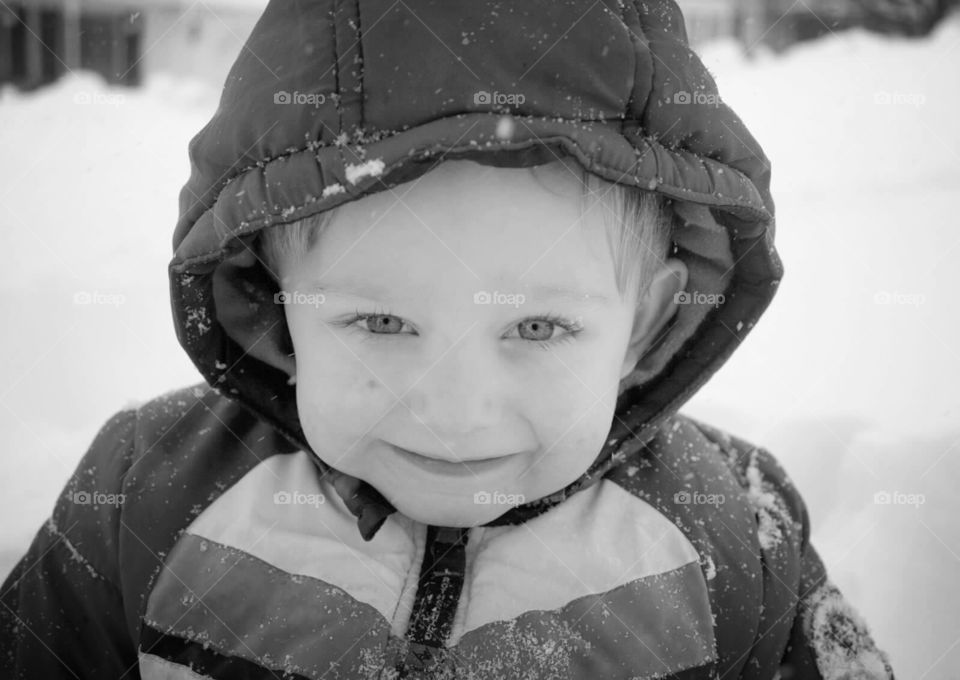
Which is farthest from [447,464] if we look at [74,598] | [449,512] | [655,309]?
[74,598]

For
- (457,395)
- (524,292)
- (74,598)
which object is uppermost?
(524,292)

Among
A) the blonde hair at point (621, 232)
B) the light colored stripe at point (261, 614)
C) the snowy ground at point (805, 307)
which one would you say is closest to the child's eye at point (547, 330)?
the blonde hair at point (621, 232)

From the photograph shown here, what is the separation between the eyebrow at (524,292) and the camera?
1079 mm

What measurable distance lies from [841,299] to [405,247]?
1978mm

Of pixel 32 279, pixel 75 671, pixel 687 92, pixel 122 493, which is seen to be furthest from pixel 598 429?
pixel 32 279

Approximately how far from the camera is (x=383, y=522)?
→ 1337mm

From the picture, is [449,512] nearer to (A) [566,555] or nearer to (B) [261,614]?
(A) [566,555]

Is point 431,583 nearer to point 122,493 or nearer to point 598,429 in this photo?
point 598,429

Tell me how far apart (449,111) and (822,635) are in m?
1.09

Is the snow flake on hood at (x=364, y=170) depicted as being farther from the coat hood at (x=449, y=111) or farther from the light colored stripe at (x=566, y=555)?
the light colored stripe at (x=566, y=555)

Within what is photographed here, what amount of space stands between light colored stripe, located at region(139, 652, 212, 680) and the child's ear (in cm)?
86

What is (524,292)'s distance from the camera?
42.5 inches

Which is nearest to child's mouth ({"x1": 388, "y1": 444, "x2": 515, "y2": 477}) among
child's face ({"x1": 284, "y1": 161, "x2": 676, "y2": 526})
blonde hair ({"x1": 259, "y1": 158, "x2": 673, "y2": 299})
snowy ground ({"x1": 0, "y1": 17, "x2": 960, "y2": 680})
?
child's face ({"x1": 284, "y1": 161, "x2": 676, "y2": 526})

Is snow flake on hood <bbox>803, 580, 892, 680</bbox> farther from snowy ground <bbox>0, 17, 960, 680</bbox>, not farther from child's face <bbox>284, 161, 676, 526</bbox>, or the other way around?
child's face <bbox>284, 161, 676, 526</bbox>
